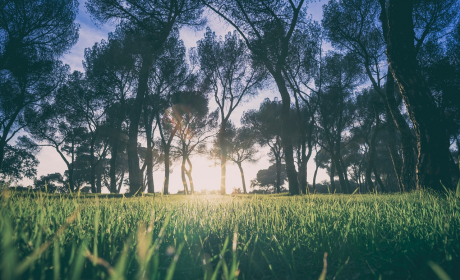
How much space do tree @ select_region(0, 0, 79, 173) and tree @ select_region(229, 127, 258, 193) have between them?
64.8ft

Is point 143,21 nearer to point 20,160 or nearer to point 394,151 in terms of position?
point 394,151

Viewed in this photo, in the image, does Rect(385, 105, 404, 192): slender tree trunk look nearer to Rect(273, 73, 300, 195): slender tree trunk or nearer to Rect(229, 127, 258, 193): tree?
Rect(273, 73, 300, 195): slender tree trunk

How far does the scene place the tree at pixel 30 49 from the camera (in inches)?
539

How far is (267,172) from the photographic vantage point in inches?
1934

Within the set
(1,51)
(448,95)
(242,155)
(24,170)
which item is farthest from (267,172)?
(1,51)

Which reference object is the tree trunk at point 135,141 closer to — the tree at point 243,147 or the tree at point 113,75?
the tree at point 113,75

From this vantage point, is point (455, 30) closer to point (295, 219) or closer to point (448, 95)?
point (448, 95)

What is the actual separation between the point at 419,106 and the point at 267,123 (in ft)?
71.3

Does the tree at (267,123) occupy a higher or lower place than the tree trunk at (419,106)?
higher

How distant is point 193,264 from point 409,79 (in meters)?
6.71

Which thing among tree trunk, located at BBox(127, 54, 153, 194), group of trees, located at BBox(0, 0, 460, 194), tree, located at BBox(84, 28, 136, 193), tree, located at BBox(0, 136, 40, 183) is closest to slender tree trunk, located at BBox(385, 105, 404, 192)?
group of trees, located at BBox(0, 0, 460, 194)

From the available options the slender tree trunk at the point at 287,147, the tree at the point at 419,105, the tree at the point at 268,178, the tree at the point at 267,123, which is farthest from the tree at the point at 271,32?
the tree at the point at 268,178

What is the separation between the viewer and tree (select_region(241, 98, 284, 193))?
26.4 meters

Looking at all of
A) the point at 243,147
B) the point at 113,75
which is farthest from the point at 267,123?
the point at 113,75
